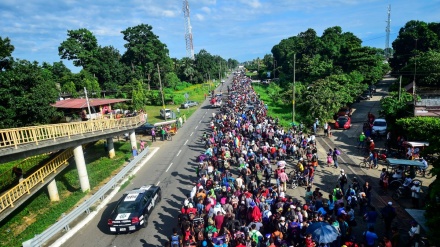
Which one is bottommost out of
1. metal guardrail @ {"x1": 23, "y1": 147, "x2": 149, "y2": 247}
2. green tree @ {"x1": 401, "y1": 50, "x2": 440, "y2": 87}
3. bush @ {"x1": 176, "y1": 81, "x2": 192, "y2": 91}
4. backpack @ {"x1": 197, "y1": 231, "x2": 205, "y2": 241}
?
metal guardrail @ {"x1": 23, "y1": 147, "x2": 149, "y2": 247}

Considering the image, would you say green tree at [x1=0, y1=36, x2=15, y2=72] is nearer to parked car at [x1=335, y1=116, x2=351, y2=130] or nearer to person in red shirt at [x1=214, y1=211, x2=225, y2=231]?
person in red shirt at [x1=214, y1=211, x2=225, y2=231]

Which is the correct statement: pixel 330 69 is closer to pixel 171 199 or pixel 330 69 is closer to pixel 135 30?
pixel 171 199

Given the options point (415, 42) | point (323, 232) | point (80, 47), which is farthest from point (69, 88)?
point (415, 42)

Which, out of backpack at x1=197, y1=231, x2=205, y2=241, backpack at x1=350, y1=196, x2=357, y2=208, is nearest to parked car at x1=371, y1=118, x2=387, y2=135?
backpack at x1=350, y1=196, x2=357, y2=208

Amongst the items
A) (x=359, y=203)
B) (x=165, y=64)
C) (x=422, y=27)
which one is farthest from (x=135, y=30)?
(x=359, y=203)

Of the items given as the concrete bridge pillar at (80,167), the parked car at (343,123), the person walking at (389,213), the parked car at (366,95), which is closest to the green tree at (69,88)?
the concrete bridge pillar at (80,167)

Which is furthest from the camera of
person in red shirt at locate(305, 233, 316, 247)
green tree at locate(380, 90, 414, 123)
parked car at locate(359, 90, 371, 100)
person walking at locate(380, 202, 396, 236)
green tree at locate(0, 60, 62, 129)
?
parked car at locate(359, 90, 371, 100)

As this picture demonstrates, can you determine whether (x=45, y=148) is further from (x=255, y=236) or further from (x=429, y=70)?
(x=429, y=70)

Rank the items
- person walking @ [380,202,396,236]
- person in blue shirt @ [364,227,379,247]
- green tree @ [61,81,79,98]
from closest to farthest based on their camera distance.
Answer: person in blue shirt @ [364,227,379,247]
person walking @ [380,202,396,236]
green tree @ [61,81,79,98]
